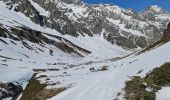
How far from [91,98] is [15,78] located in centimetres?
6337

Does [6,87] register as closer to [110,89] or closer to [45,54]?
[110,89]

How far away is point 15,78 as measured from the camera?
85188 mm

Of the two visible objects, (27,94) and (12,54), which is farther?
(12,54)

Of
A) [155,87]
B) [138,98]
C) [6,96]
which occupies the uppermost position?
[155,87]

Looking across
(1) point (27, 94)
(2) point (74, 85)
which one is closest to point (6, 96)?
(1) point (27, 94)

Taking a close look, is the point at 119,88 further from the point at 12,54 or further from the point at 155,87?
the point at 12,54

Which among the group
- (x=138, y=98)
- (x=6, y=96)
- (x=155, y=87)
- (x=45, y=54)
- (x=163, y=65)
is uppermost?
(x=45, y=54)

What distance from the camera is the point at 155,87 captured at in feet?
71.7

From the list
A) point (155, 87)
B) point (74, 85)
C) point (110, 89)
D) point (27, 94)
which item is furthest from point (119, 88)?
point (27, 94)

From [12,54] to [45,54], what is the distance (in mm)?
35174

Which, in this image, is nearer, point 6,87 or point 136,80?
point 136,80

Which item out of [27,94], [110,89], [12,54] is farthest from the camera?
[12,54]

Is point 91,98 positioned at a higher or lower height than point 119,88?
lower

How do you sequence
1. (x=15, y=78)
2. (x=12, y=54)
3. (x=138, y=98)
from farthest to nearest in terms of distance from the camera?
(x=12, y=54) → (x=15, y=78) → (x=138, y=98)
